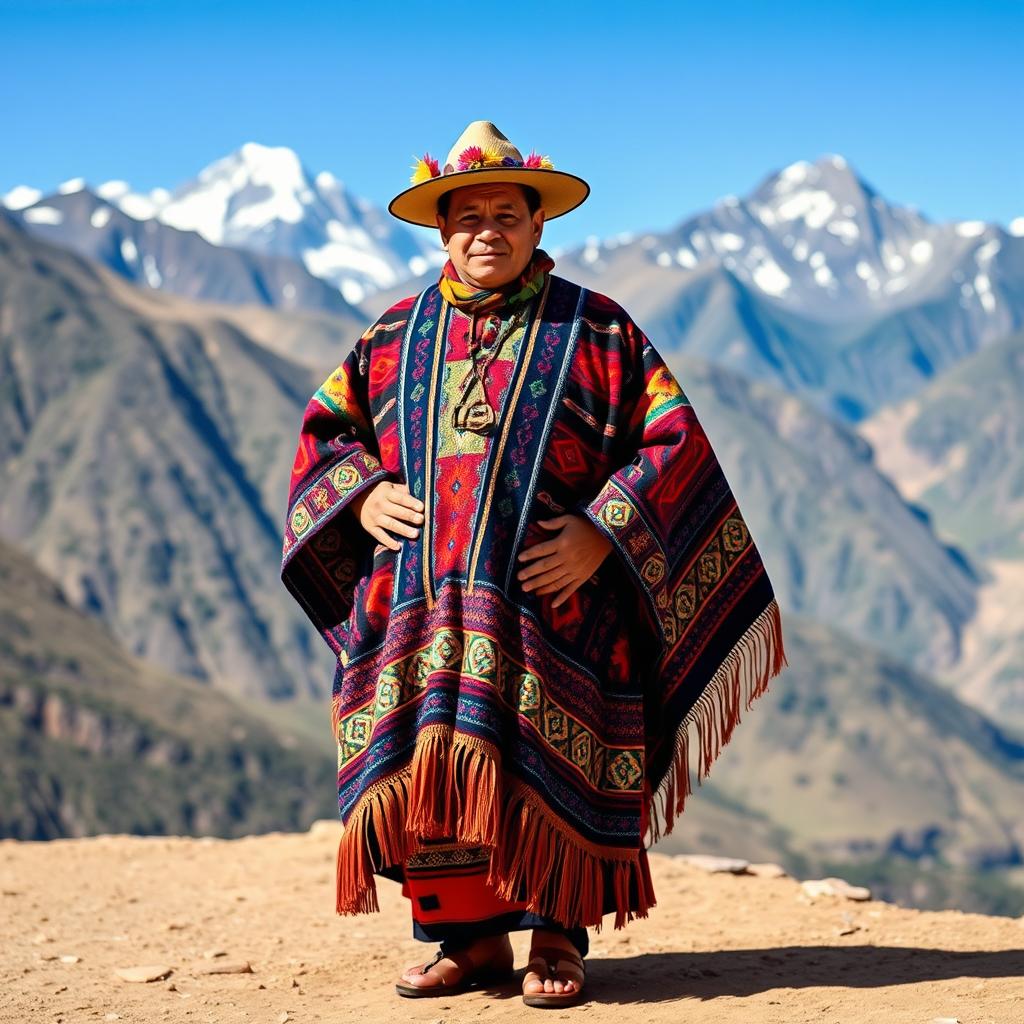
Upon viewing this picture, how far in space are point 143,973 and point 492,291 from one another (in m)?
2.76

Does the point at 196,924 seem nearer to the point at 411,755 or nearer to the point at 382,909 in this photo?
the point at 382,909

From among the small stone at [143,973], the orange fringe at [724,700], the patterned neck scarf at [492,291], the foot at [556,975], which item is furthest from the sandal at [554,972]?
the patterned neck scarf at [492,291]

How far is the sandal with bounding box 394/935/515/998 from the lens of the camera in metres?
5.40

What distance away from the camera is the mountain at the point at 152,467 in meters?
142

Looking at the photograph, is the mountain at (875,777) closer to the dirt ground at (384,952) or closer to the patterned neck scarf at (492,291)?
the dirt ground at (384,952)

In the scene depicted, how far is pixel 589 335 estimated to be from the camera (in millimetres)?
5238

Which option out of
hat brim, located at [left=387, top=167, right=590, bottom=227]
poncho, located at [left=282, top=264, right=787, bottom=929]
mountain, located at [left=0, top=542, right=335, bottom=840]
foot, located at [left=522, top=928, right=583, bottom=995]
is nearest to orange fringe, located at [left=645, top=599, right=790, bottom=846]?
poncho, located at [left=282, top=264, right=787, bottom=929]

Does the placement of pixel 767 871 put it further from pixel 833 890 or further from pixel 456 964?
pixel 456 964

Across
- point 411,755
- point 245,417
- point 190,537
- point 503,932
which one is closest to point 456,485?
point 411,755

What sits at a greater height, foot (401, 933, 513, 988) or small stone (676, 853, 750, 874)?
foot (401, 933, 513, 988)

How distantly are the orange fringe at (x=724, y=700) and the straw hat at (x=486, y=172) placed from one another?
1439mm

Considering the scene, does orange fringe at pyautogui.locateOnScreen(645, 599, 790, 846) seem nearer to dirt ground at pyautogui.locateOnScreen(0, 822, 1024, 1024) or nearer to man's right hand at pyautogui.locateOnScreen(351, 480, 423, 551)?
dirt ground at pyautogui.locateOnScreen(0, 822, 1024, 1024)

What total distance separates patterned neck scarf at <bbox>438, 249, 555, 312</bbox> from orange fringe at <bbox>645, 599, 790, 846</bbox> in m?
1.25

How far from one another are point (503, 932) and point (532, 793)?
69 cm
